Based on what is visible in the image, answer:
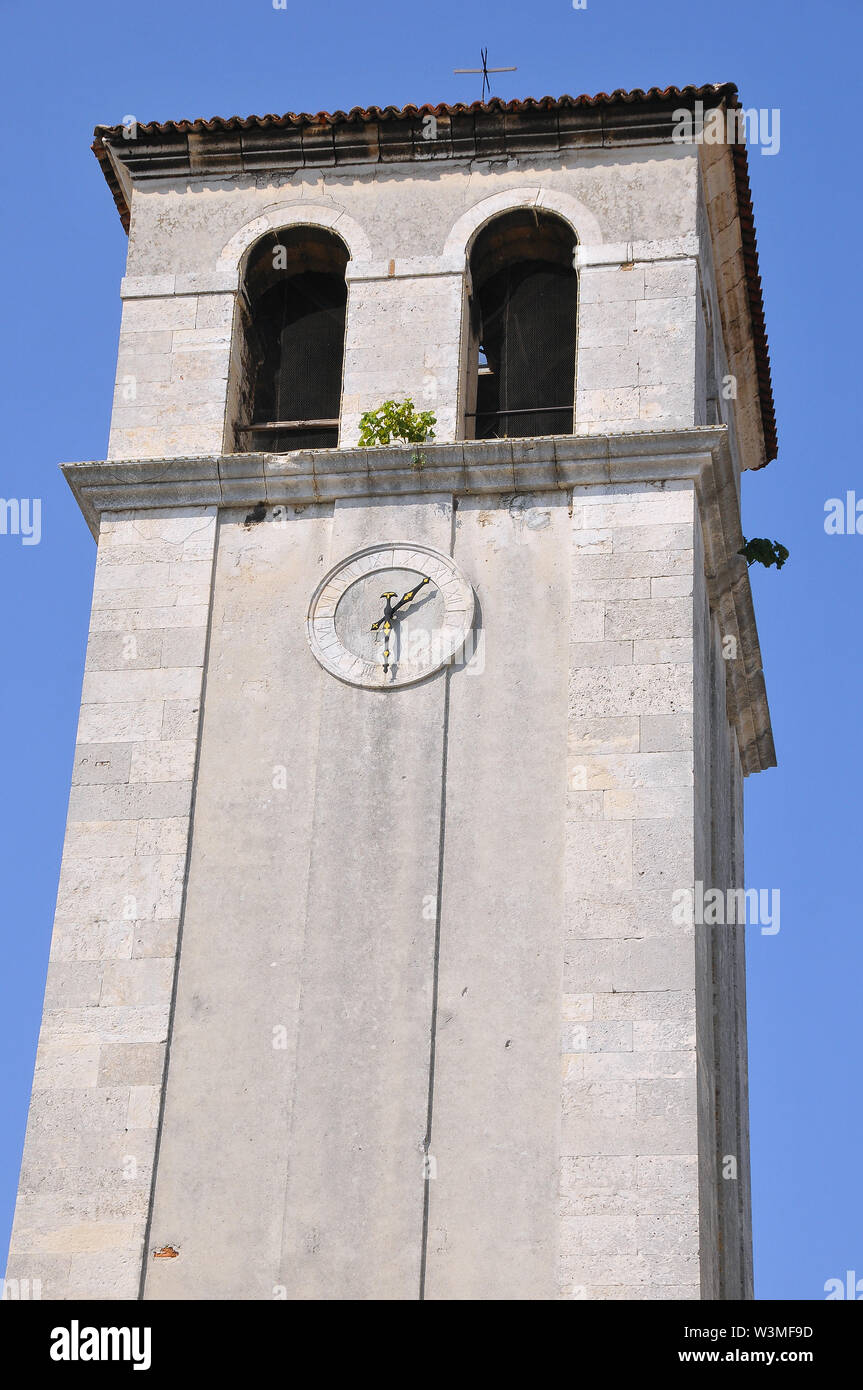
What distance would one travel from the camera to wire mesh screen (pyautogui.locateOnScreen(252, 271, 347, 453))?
20.9 metres

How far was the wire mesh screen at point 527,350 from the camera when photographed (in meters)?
20.7

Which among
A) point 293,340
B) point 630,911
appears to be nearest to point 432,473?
point 293,340

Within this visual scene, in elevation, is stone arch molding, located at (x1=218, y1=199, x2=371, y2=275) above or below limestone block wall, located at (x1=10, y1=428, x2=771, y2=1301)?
above

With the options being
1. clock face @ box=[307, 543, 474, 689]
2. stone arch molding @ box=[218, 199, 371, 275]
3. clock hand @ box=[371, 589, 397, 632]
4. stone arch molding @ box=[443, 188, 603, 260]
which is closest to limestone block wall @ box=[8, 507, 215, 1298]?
clock face @ box=[307, 543, 474, 689]

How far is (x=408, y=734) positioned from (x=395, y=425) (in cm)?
275

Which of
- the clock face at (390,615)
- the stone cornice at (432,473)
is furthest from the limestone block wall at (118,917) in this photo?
the clock face at (390,615)

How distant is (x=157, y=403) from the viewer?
20578mm

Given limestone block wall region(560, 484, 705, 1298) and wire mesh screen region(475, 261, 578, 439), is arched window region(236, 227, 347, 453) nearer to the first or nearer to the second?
wire mesh screen region(475, 261, 578, 439)

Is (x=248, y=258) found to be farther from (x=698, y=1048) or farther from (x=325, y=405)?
(x=698, y=1048)

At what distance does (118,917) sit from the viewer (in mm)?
18078

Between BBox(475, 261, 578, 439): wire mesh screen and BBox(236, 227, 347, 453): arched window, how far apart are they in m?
1.24

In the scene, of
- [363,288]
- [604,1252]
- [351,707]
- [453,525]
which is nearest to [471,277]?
[363,288]

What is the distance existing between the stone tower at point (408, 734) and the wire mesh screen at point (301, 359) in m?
0.03

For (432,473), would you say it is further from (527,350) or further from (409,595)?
(527,350)
